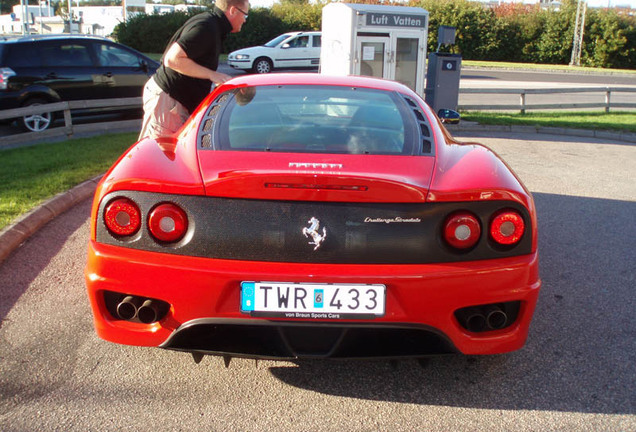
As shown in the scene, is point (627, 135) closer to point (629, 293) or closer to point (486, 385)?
point (629, 293)

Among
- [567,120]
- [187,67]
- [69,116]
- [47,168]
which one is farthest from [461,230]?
[567,120]

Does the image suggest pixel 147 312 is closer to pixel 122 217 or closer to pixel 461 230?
pixel 122 217

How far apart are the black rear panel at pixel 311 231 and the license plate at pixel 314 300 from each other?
11cm

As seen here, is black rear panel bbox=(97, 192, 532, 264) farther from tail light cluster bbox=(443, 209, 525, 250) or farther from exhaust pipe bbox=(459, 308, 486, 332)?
exhaust pipe bbox=(459, 308, 486, 332)

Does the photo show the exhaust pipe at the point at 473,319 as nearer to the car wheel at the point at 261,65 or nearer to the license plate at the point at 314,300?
the license plate at the point at 314,300

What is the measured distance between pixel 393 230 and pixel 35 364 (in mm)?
1833

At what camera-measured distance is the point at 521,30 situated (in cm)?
4294

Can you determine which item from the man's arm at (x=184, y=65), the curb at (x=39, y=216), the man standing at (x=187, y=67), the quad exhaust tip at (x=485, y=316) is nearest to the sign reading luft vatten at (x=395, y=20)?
the curb at (x=39, y=216)

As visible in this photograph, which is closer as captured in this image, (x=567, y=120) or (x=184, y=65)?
(x=184, y=65)

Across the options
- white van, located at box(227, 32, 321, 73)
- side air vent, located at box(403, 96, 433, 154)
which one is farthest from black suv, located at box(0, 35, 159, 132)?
white van, located at box(227, 32, 321, 73)

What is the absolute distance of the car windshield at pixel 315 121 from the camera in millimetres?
3082

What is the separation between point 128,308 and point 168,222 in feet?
1.38

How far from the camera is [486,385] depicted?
3037 mm

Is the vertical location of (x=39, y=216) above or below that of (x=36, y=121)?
below
